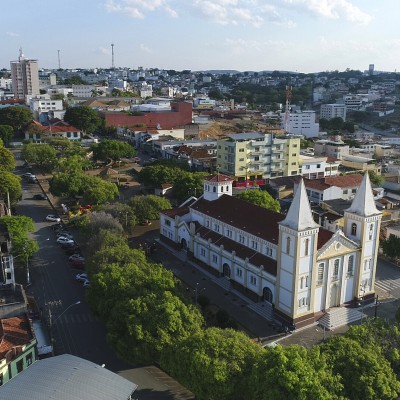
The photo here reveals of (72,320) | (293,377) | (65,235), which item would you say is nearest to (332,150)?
(65,235)

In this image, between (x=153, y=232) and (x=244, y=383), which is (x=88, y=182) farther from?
(x=244, y=383)

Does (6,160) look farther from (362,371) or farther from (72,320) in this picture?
(362,371)

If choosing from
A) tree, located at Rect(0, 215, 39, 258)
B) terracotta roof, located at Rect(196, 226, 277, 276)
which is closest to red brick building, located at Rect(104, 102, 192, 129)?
tree, located at Rect(0, 215, 39, 258)

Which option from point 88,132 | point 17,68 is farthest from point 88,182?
point 17,68

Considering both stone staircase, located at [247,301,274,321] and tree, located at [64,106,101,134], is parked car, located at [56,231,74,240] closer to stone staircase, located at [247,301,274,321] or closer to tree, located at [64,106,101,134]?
stone staircase, located at [247,301,274,321]

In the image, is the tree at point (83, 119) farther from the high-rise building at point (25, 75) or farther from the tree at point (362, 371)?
the tree at point (362, 371)

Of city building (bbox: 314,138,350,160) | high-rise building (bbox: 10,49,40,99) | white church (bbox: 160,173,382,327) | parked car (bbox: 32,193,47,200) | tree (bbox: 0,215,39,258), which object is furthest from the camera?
high-rise building (bbox: 10,49,40,99)
